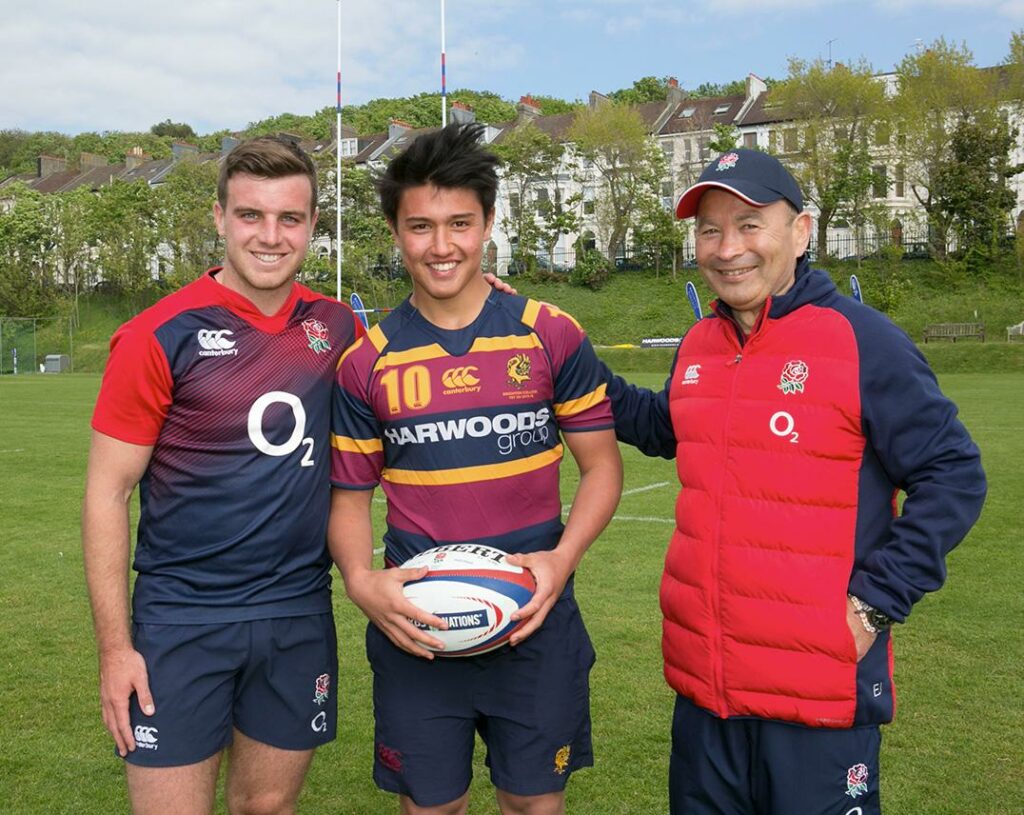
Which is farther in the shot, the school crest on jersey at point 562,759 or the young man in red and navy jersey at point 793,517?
the school crest on jersey at point 562,759

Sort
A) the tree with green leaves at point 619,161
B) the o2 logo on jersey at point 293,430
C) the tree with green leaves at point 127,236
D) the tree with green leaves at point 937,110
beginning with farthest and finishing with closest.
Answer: the tree with green leaves at point 127,236 → the tree with green leaves at point 619,161 → the tree with green leaves at point 937,110 → the o2 logo on jersey at point 293,430

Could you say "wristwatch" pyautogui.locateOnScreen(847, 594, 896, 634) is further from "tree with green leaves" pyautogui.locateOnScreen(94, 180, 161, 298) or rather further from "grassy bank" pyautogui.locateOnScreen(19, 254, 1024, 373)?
"tree with green leaves" pyautogui.locateOnScreen(94, 180, 161, 298)

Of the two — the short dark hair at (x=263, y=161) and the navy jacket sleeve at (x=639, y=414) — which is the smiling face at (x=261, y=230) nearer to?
the short dark hair at (x=263, y=161)

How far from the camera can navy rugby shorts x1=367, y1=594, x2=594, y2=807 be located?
282 centimetres

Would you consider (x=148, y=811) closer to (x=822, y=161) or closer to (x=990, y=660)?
(x=990, y=660)

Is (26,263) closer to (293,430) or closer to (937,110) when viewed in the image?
(937,110)

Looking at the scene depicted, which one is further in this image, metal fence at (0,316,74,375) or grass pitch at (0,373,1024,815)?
metal fence at (0,316,74,375)

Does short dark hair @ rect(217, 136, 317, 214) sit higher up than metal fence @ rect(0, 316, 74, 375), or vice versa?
short dark hair @ rect(217, 136, 317, 214)

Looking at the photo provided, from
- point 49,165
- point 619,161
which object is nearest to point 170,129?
point 49,165

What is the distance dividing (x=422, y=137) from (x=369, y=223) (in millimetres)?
46464

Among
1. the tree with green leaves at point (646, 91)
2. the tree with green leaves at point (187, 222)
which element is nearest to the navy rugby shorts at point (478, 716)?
the tree with green leaves at point (187, 222)

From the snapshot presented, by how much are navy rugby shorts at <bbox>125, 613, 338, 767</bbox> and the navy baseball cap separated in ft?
5.86

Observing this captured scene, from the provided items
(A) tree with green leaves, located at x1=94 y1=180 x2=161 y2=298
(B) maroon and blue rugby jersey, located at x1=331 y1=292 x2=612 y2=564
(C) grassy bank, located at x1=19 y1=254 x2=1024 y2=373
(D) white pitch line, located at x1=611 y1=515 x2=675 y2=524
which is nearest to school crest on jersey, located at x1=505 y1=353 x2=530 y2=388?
(B) maroon and blue rugby jersey, located at x1=331 y1=292 x2=612 y2=564

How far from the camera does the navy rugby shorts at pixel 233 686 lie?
2771 mm
